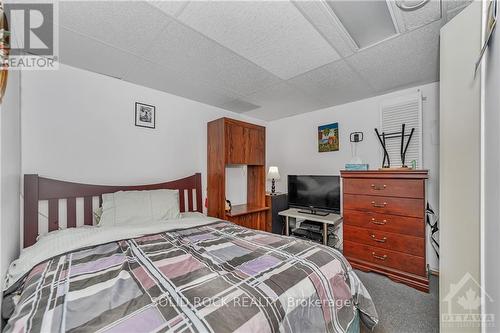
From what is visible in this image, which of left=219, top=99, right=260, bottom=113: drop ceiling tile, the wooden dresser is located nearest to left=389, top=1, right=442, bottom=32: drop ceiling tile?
the wooden dresser

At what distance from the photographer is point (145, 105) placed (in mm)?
2568

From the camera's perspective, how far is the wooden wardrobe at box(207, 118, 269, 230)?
2.93m

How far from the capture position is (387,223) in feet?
7.59

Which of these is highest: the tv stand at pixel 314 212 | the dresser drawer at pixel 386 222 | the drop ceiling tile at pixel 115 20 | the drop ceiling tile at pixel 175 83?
the drop ceiling tile at pixel 115 20

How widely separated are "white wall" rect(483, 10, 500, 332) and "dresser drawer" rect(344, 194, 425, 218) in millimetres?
1331

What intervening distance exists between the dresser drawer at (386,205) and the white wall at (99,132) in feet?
7.37

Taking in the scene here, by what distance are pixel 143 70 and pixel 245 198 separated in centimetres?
253

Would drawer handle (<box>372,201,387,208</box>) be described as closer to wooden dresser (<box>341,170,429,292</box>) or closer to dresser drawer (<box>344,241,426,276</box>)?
wooden dresser (<box>341,170,429,292</box>)

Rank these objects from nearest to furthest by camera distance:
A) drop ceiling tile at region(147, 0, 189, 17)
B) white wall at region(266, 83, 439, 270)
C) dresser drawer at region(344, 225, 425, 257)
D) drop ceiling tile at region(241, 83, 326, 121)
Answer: drop ceiling tile at region(147, 0, 189, 17) < dresser drawer at region(344, 225, 425, 257) < white wall at region(266, 83, 439, 270) < drop ceiling tile at region(241, 83, 326, 121)

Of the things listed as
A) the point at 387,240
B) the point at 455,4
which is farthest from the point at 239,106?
the point at 387,240

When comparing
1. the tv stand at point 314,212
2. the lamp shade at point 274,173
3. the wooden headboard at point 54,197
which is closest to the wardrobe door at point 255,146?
the lamp shade at point 274,173

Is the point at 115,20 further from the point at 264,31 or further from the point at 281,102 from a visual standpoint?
the point at 281,102

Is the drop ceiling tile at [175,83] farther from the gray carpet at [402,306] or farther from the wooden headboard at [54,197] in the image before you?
the gray carpet at [402,306]

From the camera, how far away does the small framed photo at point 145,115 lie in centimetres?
250
